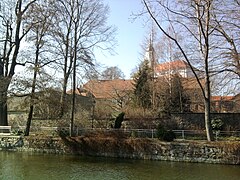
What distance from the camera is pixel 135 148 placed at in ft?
64.8

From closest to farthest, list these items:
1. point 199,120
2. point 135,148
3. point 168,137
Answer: point 168,137 < point 135,148 < point 199,120

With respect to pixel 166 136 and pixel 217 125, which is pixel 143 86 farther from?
pixel 166 136

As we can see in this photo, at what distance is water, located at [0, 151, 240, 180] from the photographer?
46.3ft

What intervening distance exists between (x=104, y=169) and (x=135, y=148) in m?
4.11

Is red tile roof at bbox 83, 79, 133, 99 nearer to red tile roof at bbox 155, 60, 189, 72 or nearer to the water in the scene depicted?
red tile roof at bbox 155, 60, 189, 72

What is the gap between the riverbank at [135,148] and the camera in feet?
57.9

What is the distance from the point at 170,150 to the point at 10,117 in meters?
18.2

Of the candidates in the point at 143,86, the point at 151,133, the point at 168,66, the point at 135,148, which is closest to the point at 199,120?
the point at 151,133

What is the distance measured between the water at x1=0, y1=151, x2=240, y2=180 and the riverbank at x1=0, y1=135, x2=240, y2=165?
2.58ft

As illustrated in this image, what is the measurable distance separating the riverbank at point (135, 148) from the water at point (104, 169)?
0.79 meters

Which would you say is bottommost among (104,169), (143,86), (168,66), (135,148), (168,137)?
(104,169)

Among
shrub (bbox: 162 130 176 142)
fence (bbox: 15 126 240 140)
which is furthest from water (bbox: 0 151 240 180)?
fence (bbox: 15 126 240 140)

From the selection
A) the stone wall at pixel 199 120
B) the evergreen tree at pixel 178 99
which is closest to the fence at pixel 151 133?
the stone wall at pixel 199 120

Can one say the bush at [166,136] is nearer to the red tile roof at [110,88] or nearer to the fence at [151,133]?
the fence at [151,133]
